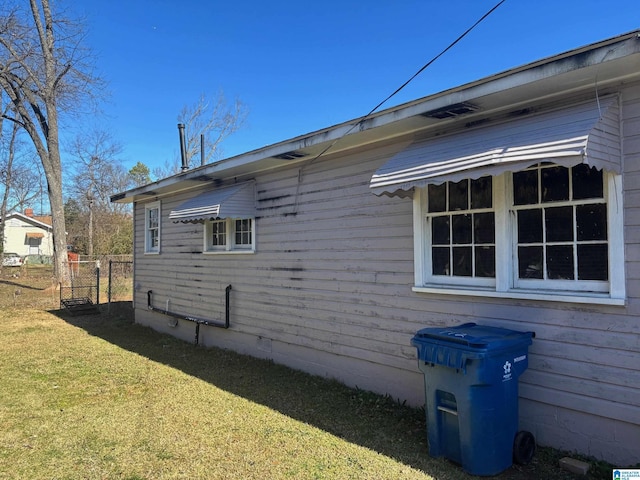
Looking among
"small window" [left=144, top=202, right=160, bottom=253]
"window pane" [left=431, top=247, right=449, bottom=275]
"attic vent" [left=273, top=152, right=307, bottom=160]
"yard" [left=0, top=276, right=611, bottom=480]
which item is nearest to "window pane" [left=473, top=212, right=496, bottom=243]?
"window pane" [left=431, top=247, right=449, bottom=275]

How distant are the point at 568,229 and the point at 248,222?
5.02m

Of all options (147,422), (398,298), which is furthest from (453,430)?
(147,422)

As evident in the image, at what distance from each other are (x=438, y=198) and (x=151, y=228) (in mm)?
7975

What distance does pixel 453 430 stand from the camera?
3291 millimetres

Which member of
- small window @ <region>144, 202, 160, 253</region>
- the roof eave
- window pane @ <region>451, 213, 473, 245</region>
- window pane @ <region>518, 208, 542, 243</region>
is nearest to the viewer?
the roof eave

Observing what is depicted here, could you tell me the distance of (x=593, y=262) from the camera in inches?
133

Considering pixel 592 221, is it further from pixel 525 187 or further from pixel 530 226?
pixel 525 187

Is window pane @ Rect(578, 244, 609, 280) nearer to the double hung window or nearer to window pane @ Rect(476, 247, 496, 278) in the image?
the double hung window

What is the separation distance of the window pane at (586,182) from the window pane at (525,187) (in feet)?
0.97

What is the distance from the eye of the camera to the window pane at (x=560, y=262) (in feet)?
11.5

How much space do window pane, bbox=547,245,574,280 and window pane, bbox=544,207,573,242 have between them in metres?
0.07

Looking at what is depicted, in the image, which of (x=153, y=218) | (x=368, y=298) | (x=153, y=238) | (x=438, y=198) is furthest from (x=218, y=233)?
(x=438, y=198)

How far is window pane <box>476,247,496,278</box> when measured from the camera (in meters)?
3.96

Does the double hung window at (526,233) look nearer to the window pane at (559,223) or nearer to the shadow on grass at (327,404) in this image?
the window pane at (559,223)
